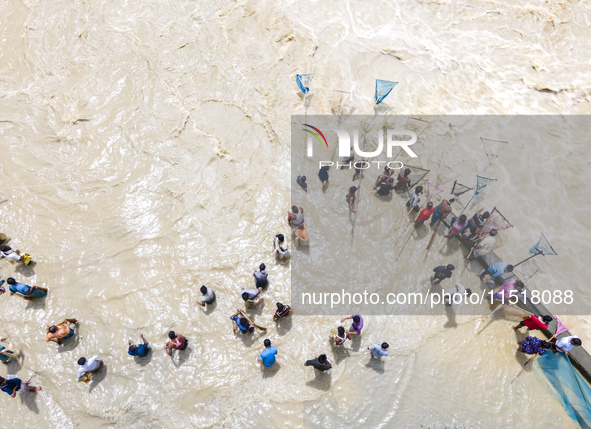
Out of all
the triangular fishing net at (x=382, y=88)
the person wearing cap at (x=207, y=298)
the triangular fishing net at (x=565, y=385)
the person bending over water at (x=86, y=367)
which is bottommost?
the triangular fishing net at (x=565, y=385)

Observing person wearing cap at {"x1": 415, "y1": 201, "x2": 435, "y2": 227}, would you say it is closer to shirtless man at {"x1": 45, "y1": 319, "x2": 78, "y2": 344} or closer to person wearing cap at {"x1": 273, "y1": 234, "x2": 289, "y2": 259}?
person wearing cap at {"x1": 273, "y1": 234, "x2": 289, "y2": 259}

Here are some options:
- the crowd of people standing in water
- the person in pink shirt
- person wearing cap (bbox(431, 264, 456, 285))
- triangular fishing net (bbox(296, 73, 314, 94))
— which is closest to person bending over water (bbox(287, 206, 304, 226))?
the crowd of people standing in water

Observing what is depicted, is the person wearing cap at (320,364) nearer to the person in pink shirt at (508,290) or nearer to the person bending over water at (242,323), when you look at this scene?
the person bending over water at (242,323)

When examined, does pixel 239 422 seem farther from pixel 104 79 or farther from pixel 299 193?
pixel 104 79

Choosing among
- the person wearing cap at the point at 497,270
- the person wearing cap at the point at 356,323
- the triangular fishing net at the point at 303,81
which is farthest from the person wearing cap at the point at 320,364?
the triangular fishing net at the point at 303,81

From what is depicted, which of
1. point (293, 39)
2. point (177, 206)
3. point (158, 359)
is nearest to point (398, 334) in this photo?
point (158, 359)

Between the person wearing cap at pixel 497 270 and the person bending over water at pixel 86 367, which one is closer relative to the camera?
the person bending over water at pixel 86 367
